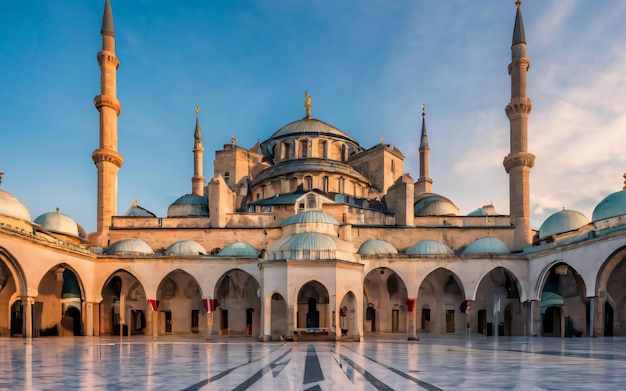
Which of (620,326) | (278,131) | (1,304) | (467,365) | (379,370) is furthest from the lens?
(278,131)

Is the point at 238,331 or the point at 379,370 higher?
the point at 379,370

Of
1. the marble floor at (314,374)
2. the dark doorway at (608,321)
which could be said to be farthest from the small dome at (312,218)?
the marble floor at (314,374)

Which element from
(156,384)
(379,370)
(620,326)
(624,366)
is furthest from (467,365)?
(620,326)

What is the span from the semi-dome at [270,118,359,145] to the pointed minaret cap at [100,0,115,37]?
16494 mm

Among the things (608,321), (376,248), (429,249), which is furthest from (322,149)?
(608,321)

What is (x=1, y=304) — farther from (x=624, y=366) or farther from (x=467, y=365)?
(x=624, y=366)

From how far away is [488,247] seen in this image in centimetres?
3322

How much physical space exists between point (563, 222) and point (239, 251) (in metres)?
18.9

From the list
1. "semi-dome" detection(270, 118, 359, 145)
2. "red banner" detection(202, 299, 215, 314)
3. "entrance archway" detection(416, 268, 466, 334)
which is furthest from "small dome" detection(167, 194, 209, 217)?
"entrance archway" detection(416, 268, 466, 334)

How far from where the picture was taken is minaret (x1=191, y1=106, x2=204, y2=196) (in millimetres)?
47062

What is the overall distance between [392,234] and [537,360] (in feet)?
81.4

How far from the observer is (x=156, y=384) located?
8.19 metres

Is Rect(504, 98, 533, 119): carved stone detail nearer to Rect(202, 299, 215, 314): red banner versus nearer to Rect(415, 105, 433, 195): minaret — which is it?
Rect(415, 105, 433, 195): minaret

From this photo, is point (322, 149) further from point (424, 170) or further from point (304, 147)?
point (424, 170)
